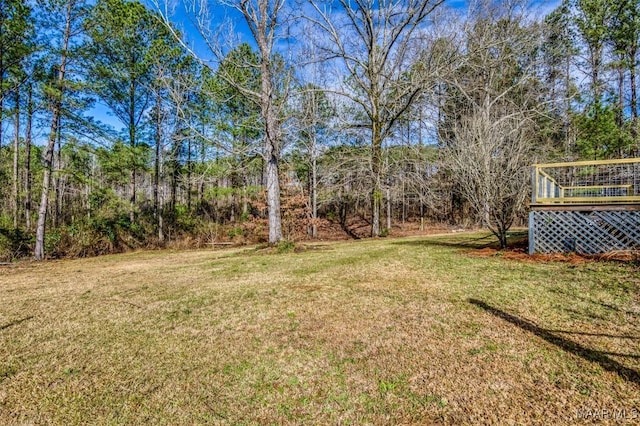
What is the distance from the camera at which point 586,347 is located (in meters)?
2.43

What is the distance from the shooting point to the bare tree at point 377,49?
36.7 feet

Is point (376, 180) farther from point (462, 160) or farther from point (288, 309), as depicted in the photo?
Answer: point (288, 309)

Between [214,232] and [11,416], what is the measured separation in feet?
44.2

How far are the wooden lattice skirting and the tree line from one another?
0.72 meters

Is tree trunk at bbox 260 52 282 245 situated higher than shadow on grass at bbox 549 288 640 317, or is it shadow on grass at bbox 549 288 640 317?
tree trunk at bbox 260 52 282 245

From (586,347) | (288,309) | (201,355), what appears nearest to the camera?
(586,347)

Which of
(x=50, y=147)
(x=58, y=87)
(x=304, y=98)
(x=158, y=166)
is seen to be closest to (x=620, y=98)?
(x=304, y=98)

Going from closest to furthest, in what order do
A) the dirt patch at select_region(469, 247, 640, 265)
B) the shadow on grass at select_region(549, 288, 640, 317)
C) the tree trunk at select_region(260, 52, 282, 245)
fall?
the shadow on grass at select_region(549, 288, 640, 317), the dirt patch at select_region(469, 247, 640, 265), the tree trunk at select_region(260, 52, 282, 245)

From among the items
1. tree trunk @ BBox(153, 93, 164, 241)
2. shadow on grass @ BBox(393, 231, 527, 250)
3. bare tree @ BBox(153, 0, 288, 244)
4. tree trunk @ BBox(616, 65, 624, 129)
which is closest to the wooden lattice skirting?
shadow on grass @ BBox(393, 231, 527, 250)

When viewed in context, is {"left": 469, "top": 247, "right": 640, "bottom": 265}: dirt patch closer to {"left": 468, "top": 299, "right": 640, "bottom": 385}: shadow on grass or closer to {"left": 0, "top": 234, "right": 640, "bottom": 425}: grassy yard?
{"left": 0, "top": 234, "right": 640, "bottom": 425}: grassy yard

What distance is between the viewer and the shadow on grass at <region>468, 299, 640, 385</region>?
6.80 feet

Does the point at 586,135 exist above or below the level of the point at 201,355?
above

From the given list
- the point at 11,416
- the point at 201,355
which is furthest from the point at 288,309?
the point at 11,416

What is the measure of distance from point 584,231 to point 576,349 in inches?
181
